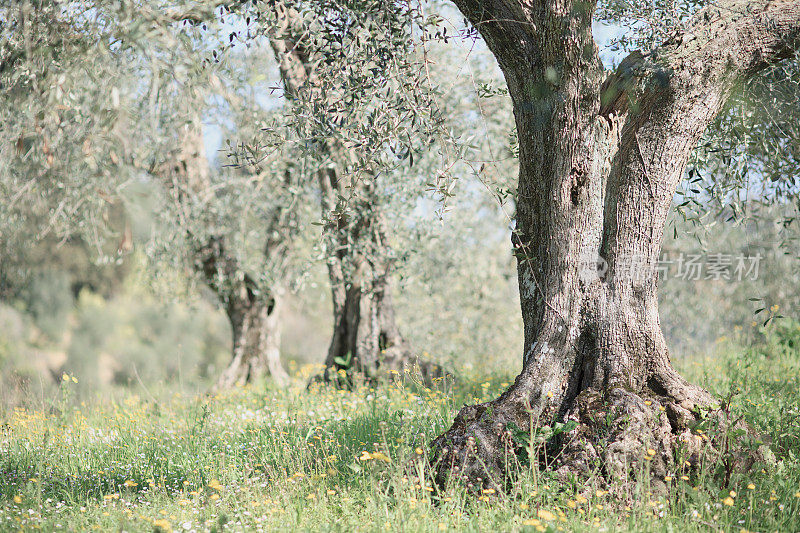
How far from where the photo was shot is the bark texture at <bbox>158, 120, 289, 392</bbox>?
11.7 m

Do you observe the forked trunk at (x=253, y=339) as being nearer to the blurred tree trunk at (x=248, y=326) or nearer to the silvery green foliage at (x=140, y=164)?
the blurred tree trunk at (x=248, y=326)

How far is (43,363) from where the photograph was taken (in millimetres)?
34781

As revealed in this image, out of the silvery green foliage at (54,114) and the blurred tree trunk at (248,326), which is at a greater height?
the silvery green foliage at (54,114)

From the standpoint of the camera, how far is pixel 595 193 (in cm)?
520

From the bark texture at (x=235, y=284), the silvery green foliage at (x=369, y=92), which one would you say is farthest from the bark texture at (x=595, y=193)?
the bark texture at (x=235, y=284)

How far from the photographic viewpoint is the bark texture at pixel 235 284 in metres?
11.7

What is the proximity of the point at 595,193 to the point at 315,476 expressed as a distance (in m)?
3.23

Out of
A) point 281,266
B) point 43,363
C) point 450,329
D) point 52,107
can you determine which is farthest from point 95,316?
point 52,107

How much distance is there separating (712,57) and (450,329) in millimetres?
13719

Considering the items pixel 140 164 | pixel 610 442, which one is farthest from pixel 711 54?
pixel 140 164

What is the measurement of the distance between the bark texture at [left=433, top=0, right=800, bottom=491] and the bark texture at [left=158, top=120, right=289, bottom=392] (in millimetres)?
7095

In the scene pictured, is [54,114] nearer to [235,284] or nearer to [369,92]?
[369,92]

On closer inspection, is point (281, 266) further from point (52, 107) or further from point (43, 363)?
point (43, 363)

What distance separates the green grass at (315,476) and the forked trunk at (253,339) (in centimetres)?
424
